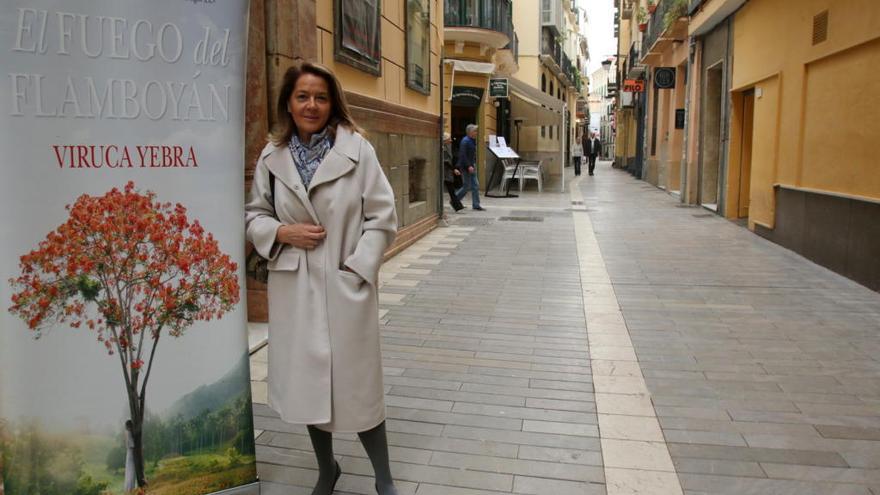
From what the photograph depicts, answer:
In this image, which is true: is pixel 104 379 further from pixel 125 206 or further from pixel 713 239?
pixel 713 239

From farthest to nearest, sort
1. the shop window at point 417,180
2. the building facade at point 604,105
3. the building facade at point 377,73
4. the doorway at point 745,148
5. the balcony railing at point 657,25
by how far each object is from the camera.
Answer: the building facade at point 604,105 → the balcony railing at point 657,25 → the doorway at point 745,148 → the shop window at point 417,180 → the building facade at point 377,73

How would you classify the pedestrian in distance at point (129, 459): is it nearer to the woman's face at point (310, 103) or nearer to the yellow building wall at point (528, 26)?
the woman's face at point (310, 103)

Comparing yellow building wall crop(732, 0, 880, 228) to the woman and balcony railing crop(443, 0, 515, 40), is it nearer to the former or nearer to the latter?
the woman

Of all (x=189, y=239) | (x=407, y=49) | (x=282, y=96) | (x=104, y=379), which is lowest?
(x=104, y=379)

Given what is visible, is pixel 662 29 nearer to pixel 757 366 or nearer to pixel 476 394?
pixel 757 366

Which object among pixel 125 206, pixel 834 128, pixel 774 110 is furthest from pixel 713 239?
pixel 125 206

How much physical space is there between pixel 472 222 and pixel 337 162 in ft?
32.6

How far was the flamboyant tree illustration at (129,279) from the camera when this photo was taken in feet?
7.54

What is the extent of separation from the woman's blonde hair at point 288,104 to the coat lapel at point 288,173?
0.16 feet

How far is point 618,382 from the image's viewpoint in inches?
171

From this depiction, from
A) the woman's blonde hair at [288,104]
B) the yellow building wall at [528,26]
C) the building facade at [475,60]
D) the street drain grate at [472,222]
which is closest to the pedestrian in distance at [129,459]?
the woman's blonde hair at [288,104]

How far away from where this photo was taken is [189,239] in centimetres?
252

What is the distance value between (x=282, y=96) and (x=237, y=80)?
0.59 feet

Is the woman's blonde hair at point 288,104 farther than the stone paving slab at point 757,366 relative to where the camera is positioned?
No
